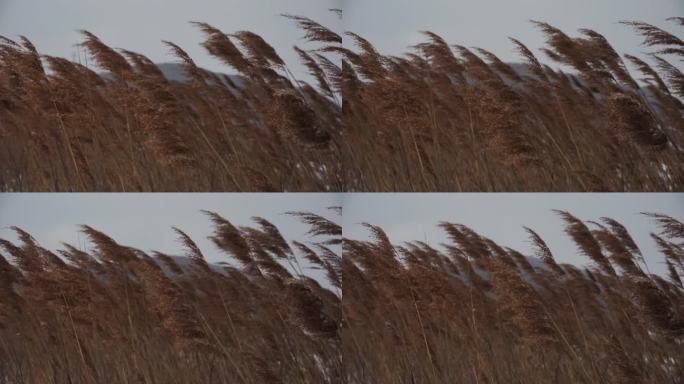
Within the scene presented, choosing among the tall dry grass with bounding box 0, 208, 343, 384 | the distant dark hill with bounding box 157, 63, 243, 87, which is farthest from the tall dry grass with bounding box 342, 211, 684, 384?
the distant dark hill with bounding box 157, 63, 243, 87

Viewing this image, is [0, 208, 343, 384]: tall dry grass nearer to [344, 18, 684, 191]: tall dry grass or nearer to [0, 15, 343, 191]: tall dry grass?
[0, 15, 343, 191]: tall dry grass

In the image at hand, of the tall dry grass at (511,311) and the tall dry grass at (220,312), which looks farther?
the tall dry grass at (220,312)

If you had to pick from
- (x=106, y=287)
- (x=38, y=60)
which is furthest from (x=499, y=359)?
(x=38, y=60)

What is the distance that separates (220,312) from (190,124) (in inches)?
35.5

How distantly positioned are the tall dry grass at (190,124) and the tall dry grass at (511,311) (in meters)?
0.57

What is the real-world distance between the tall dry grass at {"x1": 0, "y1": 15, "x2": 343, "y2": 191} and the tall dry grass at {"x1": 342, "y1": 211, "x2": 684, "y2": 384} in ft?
1.85

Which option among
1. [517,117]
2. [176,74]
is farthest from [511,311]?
[176,74]

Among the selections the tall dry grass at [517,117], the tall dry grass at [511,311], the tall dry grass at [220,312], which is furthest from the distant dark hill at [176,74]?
the tall dry grass at [511,311]

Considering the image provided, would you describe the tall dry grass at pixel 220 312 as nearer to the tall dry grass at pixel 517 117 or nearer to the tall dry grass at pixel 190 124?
the tall dry grass at pixel 190 124

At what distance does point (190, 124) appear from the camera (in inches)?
171

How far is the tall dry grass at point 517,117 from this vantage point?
13.5 feet

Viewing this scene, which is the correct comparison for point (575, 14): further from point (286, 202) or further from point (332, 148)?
point (286, 202)

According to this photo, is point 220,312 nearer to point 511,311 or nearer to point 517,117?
point 511,311

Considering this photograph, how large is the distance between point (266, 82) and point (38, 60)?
1119mm
